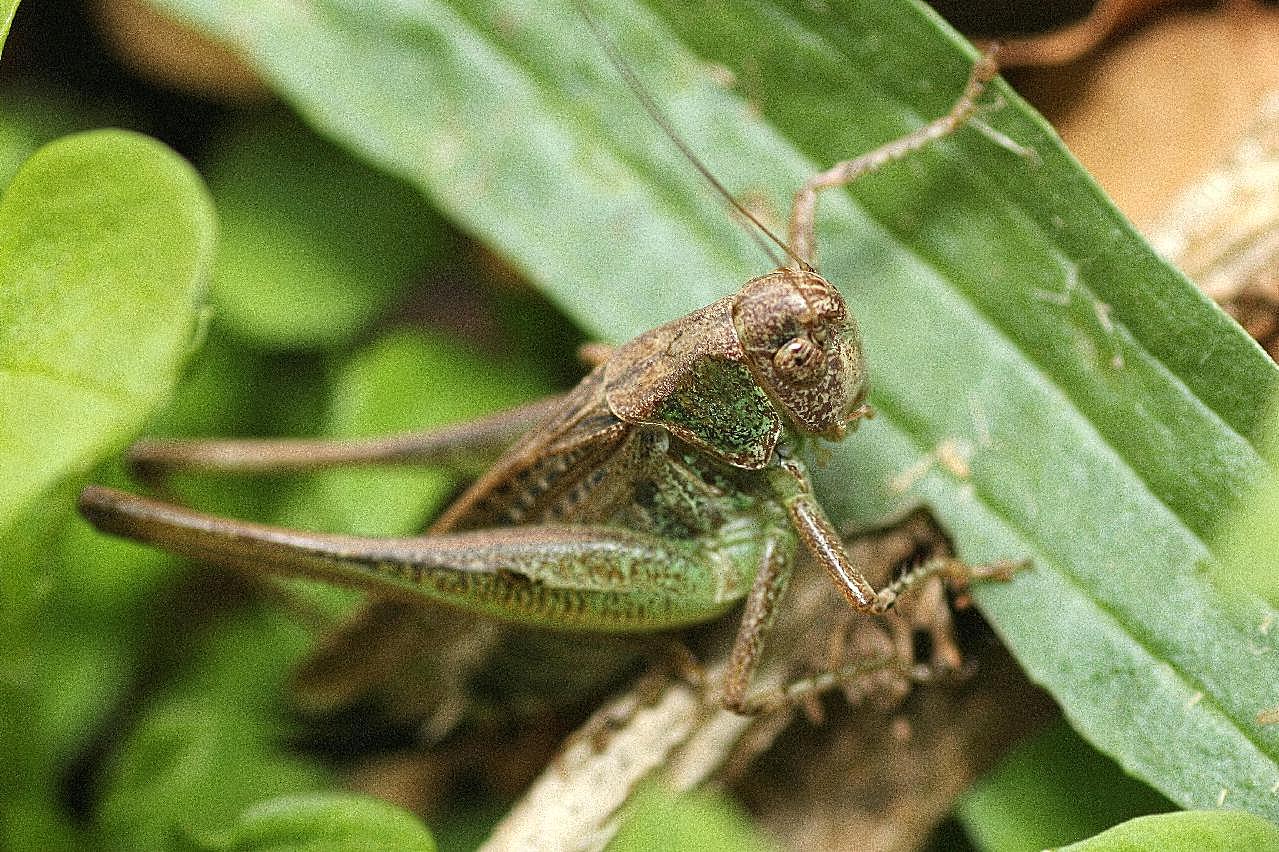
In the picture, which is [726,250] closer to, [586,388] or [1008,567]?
[586,388]

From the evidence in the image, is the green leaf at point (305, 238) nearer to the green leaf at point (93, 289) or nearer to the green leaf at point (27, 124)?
the green leaf at point (27, 124)

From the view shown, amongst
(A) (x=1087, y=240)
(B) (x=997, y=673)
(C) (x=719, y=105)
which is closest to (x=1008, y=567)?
(B) (x=997, y=673)

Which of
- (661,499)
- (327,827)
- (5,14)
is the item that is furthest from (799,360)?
(5,14)

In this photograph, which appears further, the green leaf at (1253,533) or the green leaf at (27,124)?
the green leaf at (27,124)

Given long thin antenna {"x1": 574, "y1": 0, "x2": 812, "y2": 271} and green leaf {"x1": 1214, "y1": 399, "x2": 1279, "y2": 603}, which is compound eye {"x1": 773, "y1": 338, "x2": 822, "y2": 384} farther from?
green leaf {"x1": 1214, "y1": 399, "x2": 1279, "y2": 603}

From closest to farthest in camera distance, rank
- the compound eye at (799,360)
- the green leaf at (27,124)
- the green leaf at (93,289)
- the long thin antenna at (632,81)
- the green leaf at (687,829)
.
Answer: the green leaf at (687,829)
the green leaf at (93,289)
the compound eye at (799,360)
the long thin antenna at (632,81)
the green leaf at (27,124)

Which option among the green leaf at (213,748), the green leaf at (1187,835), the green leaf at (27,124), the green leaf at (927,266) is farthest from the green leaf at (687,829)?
the green leaf at (27,124)

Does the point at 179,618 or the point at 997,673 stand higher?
the point at 997,673
